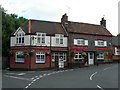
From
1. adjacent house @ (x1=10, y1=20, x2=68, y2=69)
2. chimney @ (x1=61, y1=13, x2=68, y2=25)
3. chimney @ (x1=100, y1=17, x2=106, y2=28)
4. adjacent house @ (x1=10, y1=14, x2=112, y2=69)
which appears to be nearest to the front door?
adjacent house @ (x1=10, y1=14, x2=112, y2=69)

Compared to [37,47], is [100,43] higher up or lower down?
higher up

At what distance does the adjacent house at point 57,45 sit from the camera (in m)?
25.4

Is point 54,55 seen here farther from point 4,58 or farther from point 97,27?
point 97,27

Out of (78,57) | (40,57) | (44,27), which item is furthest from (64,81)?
(44,27)

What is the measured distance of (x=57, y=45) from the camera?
2716 cm

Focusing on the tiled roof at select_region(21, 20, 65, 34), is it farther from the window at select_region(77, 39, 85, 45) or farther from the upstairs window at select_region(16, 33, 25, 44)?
the window at select_region(77, 39, 85, 45)

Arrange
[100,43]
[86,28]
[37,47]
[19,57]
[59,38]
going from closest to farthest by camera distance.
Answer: [37,47]
[19,57]
[59,38]
[100,43]
[86,28]

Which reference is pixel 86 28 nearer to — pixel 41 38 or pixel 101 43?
pixel 101 43

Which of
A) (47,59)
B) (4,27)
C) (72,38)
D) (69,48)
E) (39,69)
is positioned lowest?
(39,69)

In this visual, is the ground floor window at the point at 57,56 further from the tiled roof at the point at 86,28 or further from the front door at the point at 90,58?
the front door at the point at 90,58

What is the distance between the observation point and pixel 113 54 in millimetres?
33250

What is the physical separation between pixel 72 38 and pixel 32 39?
796 centimetres

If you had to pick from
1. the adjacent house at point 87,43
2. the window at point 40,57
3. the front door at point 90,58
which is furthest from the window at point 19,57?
the front door at point 90,58

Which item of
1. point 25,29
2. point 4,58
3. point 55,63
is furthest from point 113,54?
point 4,58
